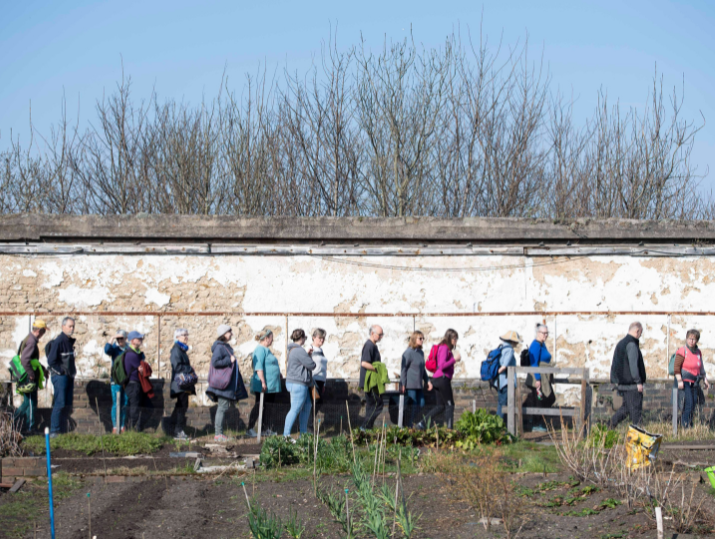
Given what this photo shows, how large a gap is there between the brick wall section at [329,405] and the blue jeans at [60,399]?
417mm

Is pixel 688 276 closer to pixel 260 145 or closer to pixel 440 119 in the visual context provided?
pixel 440 119

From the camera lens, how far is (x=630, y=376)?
36.4 feet

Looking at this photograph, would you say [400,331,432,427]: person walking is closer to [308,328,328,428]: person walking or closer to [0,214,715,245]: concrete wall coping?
[308,328,328,428]: person walking

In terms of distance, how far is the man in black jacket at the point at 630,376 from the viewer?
11.0 metres

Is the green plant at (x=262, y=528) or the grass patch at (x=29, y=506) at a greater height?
the green plant at (x=262, y=528)

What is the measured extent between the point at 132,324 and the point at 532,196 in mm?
12880

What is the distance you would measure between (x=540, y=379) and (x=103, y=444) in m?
6.41

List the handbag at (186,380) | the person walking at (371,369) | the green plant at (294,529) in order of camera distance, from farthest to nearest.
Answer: the person walking at (371,369) → the handbag at (186,380) → the green plant at (294,529)

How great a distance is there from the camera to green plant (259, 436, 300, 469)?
357 inches

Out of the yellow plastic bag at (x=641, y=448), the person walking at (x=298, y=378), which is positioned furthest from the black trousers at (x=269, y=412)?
the yellow plastic bag at (x=641, y=448)

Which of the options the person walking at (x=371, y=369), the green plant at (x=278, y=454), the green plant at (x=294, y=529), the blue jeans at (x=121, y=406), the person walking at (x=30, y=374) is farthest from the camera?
the person walking at (x=371, y=369)

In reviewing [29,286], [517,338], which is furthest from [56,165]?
[517,338]

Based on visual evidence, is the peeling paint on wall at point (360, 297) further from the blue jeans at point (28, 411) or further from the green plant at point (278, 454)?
the green plant at point (278, 454)

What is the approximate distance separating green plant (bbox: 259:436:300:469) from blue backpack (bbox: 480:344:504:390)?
13.1 feet
